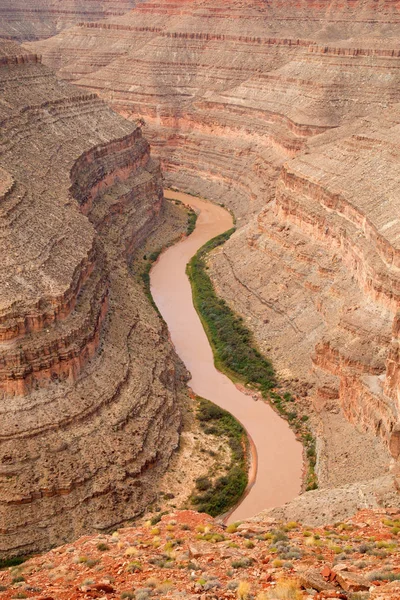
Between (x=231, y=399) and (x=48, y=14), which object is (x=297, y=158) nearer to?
(x=231, y=399)

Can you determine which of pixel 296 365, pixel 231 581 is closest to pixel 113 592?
pixel 231 581

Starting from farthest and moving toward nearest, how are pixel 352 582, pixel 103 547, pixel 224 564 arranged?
pixel 103 547, pixel 224 564, pixel 352 582

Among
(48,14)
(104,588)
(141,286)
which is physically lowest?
(104,588)

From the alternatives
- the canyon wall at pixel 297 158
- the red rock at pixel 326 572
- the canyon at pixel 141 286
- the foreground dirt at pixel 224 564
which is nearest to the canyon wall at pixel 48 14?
the canyon wall at pixel 297 158

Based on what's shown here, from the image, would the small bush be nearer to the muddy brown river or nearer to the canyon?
the canyon

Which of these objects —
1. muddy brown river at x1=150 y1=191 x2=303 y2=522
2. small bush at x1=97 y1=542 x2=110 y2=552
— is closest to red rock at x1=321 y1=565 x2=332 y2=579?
small bush at x1=97 y1=542 x2=110 y2=552

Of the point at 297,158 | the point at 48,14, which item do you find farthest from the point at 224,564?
the point at 48,14

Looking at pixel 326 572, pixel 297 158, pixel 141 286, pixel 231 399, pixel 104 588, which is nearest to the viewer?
pixel 326 572
